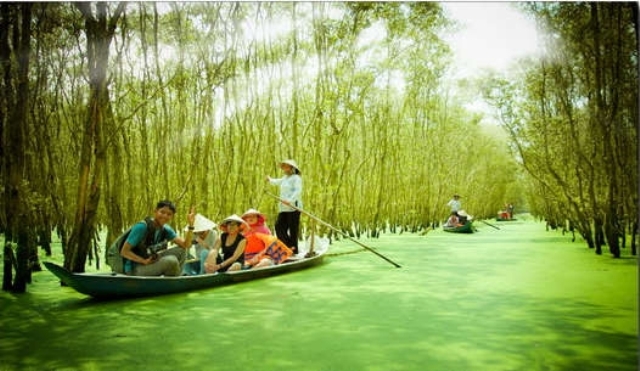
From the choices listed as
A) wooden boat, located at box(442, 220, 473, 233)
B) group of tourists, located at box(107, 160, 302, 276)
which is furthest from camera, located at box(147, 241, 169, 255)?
wooden boat, located at box(442, 220, 473, 233)

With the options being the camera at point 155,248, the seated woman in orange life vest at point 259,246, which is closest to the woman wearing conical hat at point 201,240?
the seated woman in orange life vest at point 259,246

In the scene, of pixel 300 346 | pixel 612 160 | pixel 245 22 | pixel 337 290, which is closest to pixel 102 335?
pixel 300 346

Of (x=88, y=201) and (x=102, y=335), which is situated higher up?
(x=88, y=201)

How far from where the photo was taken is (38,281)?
458 cm

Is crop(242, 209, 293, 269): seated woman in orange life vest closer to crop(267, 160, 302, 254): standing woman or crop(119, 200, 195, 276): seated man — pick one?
crop(267, 160, 302, 254): standing woman

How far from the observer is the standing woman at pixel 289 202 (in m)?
6.00

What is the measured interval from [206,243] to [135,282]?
Result: 1157mm

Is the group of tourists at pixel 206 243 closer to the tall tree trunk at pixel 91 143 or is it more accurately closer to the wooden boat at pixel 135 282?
the wooden boat at pixel 135 282

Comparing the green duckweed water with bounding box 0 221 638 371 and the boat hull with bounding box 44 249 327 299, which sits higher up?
the boat hull with bounding box 44 249 327 299

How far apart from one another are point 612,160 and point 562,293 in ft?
8.17

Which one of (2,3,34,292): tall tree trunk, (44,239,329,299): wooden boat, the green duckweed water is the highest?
(2,3,34,292): tall tree trunk

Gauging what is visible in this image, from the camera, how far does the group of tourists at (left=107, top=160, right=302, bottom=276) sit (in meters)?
3.88

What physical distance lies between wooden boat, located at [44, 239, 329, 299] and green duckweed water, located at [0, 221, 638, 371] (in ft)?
0.31

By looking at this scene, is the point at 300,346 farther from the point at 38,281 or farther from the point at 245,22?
the point at 245,22
